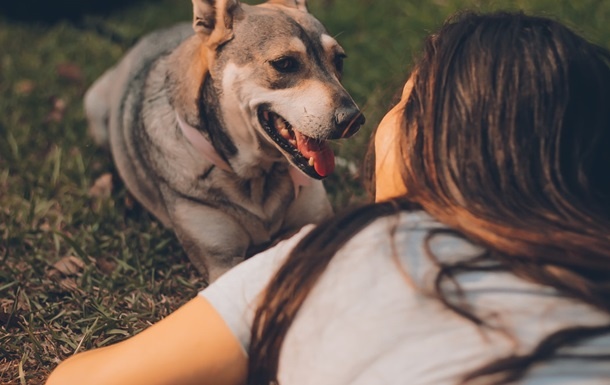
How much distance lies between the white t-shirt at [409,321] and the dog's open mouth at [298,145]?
124 centimetres

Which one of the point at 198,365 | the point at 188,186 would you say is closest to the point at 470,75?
the point at 198,365

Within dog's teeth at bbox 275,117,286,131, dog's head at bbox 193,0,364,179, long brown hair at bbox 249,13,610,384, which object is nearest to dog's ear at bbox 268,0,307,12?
dog's head at bbox 193,0,364,179

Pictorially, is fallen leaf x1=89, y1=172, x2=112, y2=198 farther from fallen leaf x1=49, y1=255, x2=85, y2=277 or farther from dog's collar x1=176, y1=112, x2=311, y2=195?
dog's collar x1=176, y1=112, x2=311, y2=195

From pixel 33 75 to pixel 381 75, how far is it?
2068 millimetres

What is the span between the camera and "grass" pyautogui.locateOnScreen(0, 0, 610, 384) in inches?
110

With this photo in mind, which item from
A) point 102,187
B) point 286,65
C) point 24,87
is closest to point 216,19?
point 286,65

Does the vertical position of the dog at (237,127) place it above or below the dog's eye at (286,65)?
below

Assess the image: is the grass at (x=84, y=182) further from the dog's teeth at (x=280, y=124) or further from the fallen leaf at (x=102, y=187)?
the dog's teeth at (x=280, y=124)

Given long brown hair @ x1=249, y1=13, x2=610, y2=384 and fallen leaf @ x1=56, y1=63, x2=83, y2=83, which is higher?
long brown hair @ x1=249, y1=13, x2=610, y2=384

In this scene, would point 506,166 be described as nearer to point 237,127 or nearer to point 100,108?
point 237,127

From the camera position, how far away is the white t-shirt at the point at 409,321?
136 cm

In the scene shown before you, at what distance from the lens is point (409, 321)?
4.67 ft

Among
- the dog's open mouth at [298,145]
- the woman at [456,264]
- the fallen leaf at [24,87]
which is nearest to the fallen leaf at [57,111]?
the fallen leaf at [24,87]

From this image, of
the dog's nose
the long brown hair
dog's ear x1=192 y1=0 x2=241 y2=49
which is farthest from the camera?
dog's ear x1=192 y1=0 x2=241 y2=49
